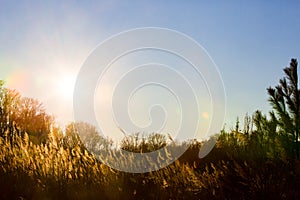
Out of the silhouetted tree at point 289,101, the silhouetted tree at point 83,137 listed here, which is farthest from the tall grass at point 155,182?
the silhouetted tree at point 83,137

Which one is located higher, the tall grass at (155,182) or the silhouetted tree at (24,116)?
the silhouetted tree at (24,116)

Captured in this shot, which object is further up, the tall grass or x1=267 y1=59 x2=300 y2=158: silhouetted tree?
x1=267 y1=59 x2=300 y2=158: silhouetted tree

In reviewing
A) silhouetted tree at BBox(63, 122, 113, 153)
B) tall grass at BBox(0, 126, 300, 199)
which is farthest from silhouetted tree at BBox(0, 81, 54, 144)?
tall grass at BBox(0, 126, 300, 199)

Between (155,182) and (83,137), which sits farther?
(83,137)

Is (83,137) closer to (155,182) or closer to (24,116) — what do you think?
(24,116)

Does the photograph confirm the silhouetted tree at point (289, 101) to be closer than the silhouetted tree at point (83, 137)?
Yes

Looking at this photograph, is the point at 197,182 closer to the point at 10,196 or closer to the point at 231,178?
the point at 231,178

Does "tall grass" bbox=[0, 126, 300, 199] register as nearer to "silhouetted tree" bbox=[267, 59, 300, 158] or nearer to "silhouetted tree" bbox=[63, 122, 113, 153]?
"silhouetted tree" bbox=[267, 59, 300, 158]

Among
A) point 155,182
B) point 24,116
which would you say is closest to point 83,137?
point 24,116

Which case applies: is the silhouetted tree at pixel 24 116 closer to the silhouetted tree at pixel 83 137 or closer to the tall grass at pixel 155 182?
the silhouetted tree at pixel 83 137

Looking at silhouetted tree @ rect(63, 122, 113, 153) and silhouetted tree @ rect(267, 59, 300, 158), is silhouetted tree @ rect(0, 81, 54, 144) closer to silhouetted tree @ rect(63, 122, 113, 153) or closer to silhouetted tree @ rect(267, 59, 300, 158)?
silhouetted tree @ rect(63, 122, 113, 153)

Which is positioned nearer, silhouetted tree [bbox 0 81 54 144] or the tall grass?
the tall grass

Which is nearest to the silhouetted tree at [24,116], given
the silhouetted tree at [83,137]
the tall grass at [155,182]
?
the silhouetted tree at [83,137]

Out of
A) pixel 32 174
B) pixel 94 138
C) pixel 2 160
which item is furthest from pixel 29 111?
pixel 32 174
